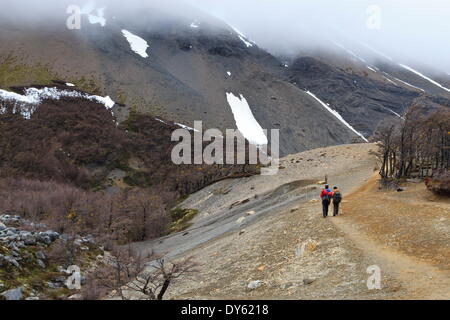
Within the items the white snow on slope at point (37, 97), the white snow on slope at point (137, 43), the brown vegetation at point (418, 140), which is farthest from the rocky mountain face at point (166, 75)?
the brown vegetation at point (418, 140)

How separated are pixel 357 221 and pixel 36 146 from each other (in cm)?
8516

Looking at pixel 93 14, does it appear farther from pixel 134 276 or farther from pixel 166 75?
pixel 134 276

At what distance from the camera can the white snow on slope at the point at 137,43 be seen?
14075cm

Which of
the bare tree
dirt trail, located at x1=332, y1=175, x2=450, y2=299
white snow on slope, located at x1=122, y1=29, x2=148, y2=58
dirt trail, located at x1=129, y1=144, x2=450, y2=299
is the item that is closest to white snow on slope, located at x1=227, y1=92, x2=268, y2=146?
white snow on slope, located at x1=122, y1=29, x2=148, y2=58

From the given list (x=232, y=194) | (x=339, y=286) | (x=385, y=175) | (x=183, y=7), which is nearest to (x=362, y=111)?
(x=183, y=7)

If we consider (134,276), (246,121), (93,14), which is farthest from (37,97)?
(134,276)

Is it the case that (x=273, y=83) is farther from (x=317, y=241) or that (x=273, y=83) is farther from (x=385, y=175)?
(x=317, y=241)

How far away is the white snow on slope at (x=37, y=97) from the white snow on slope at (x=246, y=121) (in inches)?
1486

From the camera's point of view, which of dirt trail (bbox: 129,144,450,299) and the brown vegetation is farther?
the brown vegetation

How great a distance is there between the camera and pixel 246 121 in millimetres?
122938

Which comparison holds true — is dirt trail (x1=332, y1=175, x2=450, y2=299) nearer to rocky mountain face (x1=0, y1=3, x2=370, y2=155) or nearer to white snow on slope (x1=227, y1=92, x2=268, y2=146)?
white snow on slope (x1=227, y1=92, x2=268, y2=146)

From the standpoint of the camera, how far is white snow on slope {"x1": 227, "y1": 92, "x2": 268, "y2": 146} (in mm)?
114606

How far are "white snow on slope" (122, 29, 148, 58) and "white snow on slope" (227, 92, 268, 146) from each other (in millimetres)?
36123

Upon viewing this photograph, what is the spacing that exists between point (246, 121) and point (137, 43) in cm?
5585
